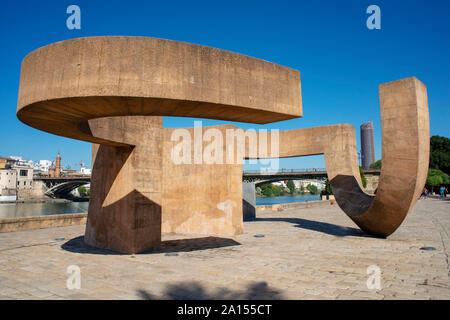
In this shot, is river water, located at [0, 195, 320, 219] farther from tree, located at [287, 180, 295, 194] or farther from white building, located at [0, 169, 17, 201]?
tree, located at [287, 180, 295, 194]

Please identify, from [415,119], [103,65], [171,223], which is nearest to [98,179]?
[171,223]

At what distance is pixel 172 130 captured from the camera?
44.6ft

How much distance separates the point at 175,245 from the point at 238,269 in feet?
13.4

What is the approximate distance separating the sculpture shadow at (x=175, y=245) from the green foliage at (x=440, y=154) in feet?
176

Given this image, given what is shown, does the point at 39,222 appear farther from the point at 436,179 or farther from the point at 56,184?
the point at 56,184

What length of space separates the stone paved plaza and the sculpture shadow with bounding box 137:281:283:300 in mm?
16

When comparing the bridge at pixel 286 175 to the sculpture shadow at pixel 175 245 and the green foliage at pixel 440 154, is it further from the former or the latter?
the sculpture shadow at pixel 175 245

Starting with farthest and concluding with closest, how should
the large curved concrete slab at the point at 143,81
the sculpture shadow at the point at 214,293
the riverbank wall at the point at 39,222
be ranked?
the riverbank wall at the point at 39,222 < the large curved concrete slab at the point at 143,81 < the sculpture shadow at the point at 214,293

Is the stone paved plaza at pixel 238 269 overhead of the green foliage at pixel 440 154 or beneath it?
beneath

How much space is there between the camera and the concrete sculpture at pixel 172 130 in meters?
4.75

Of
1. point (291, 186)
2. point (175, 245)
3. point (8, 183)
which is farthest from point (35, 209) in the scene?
point (291, 186)

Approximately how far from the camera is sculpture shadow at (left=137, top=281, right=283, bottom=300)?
4516 mm

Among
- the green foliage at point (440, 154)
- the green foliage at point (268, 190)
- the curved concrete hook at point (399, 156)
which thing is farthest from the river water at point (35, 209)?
the green foliage at point (268, 190)

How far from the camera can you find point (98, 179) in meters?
9.82
